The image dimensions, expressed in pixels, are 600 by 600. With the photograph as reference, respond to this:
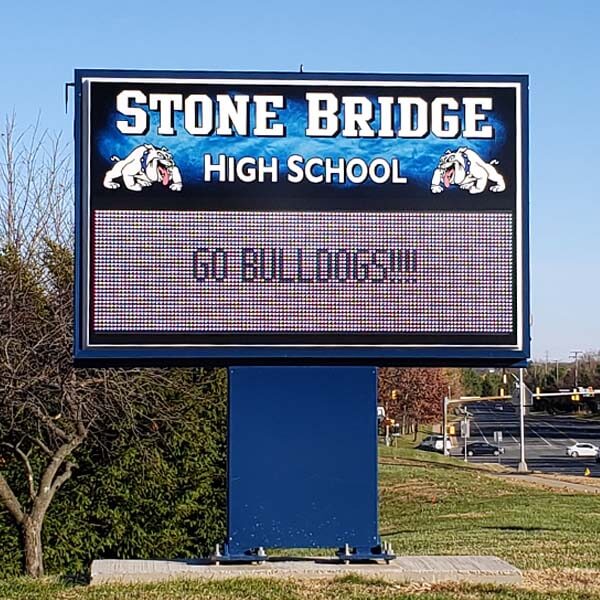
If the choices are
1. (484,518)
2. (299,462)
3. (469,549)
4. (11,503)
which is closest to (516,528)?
(484,518)

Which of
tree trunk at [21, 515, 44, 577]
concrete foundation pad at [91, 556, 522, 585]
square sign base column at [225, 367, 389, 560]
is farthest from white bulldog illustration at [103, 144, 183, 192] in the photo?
tree trunk at [21, 515, 44, 577]

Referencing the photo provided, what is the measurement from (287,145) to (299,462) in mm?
2762

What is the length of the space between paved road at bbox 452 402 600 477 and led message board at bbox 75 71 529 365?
41.5 m

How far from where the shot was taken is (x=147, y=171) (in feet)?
33.8

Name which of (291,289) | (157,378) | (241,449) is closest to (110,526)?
(157,378)

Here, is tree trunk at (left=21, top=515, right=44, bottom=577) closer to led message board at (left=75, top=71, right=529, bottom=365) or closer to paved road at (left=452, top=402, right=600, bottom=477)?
led message board at (left=75, top=71, right=529, bottom=365)

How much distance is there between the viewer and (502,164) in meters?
10.6

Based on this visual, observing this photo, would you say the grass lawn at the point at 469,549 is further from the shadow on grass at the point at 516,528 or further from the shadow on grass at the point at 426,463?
the shadow on grass at the point at 426,463

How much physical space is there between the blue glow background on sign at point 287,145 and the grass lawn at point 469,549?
3366 mm

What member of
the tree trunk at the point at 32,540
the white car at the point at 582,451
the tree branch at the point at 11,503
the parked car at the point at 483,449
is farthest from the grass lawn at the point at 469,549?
the parked car at the point at 483,449

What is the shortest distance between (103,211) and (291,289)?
66.1 inches

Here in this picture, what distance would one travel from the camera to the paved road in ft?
190

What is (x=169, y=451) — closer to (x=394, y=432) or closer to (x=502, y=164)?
(x=502, y=164)

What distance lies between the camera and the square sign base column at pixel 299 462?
10852 mm
